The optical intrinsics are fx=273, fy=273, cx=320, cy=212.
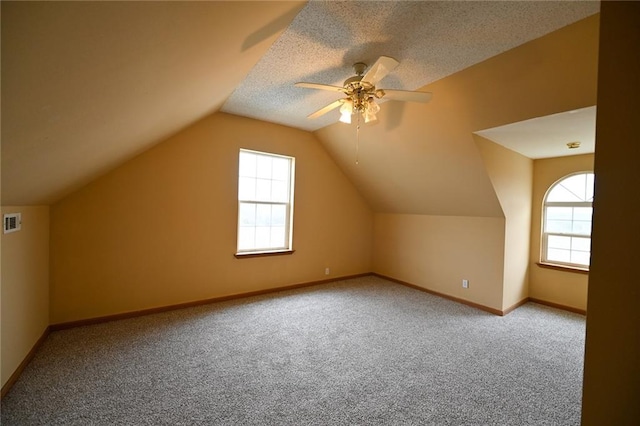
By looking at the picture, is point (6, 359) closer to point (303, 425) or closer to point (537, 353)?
point (303, 425)

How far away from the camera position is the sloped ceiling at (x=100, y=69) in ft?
2.78

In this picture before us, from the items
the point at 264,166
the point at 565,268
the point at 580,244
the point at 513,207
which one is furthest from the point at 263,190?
the point at 580,244

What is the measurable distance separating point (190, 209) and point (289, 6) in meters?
2.74

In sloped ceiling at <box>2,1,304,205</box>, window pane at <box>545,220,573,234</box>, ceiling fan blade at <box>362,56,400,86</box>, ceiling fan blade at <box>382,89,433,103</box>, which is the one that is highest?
ceiling fan blade at <box>362,56,400,86</box>

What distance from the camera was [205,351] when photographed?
2496 millimetres

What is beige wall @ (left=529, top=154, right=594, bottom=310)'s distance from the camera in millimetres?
3734

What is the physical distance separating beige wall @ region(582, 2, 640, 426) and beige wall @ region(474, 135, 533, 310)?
8.40ft

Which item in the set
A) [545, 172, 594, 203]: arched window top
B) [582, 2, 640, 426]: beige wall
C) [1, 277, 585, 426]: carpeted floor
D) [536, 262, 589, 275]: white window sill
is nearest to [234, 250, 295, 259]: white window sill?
[1, 277, 585, 426]: carpeted floor

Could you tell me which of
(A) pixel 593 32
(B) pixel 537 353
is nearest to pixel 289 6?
(A) pixel 593 32

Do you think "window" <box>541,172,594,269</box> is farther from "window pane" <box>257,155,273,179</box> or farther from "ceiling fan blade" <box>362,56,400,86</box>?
"window pane" <box>257,155,273,179</box>

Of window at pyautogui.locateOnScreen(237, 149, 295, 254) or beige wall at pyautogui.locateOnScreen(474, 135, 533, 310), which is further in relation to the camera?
window at pyautogui.locateOnScreen(237, 149, 295, 254)

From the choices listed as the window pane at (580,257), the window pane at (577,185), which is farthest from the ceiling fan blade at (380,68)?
the window pane at (580,257)

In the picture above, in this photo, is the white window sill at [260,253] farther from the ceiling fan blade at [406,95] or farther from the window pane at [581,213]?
the window pane at [581,213]

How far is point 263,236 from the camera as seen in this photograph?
429 centimetres
